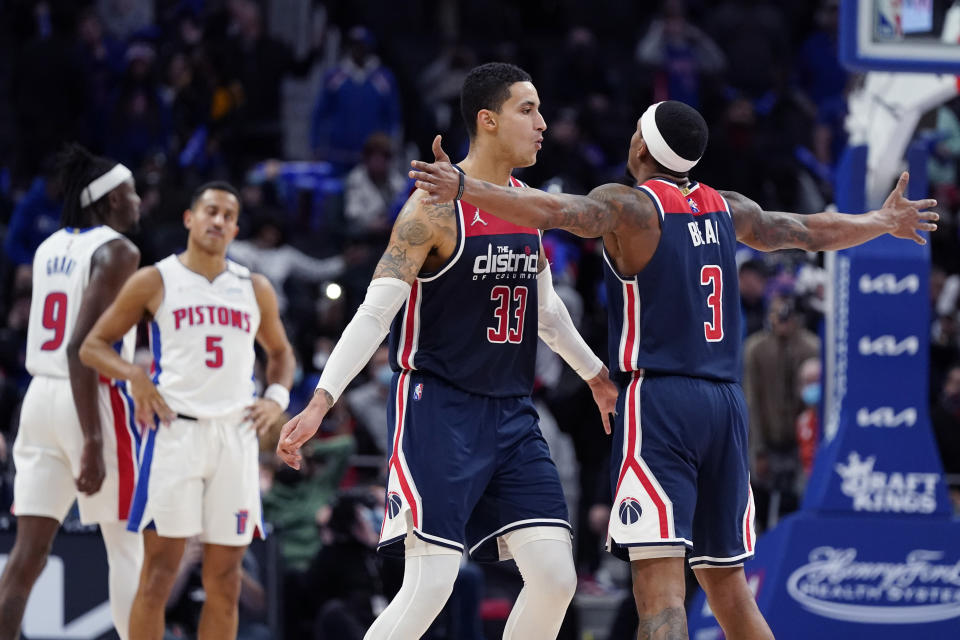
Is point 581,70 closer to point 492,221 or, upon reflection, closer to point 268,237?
point 268,237

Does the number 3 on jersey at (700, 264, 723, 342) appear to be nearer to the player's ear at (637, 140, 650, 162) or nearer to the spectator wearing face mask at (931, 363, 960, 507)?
the player's ear at (637, 140, 650, 162)

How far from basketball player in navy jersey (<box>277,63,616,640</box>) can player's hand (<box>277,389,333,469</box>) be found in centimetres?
9

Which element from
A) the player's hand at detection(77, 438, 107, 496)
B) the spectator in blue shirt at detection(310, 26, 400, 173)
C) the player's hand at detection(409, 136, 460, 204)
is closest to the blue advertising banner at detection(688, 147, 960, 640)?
the player's hand at detection(77, 438, 107, 496)

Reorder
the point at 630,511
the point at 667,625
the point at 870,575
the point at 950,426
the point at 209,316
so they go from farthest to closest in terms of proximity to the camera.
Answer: the point at 950,426 → the point at 870,575 → the point at 209,316 → the point at 630,511 → the point at 667,625

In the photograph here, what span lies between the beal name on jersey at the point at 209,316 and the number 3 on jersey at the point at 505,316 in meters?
2.02

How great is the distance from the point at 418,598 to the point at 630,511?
0.86 meters

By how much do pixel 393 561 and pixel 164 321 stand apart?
2.91 meters

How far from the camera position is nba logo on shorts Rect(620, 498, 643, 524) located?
5.84 meters

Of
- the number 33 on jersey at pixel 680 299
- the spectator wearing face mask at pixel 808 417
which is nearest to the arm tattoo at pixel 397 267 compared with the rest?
the number 33 on jersey at pixel 680 299

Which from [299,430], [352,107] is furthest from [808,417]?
[299,430]

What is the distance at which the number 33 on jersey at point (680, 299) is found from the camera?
5.94 m

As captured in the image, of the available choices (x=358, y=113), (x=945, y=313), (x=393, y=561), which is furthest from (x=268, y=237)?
(x=945, y=313)

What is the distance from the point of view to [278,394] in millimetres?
7922

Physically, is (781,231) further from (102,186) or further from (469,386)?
(102,186)
